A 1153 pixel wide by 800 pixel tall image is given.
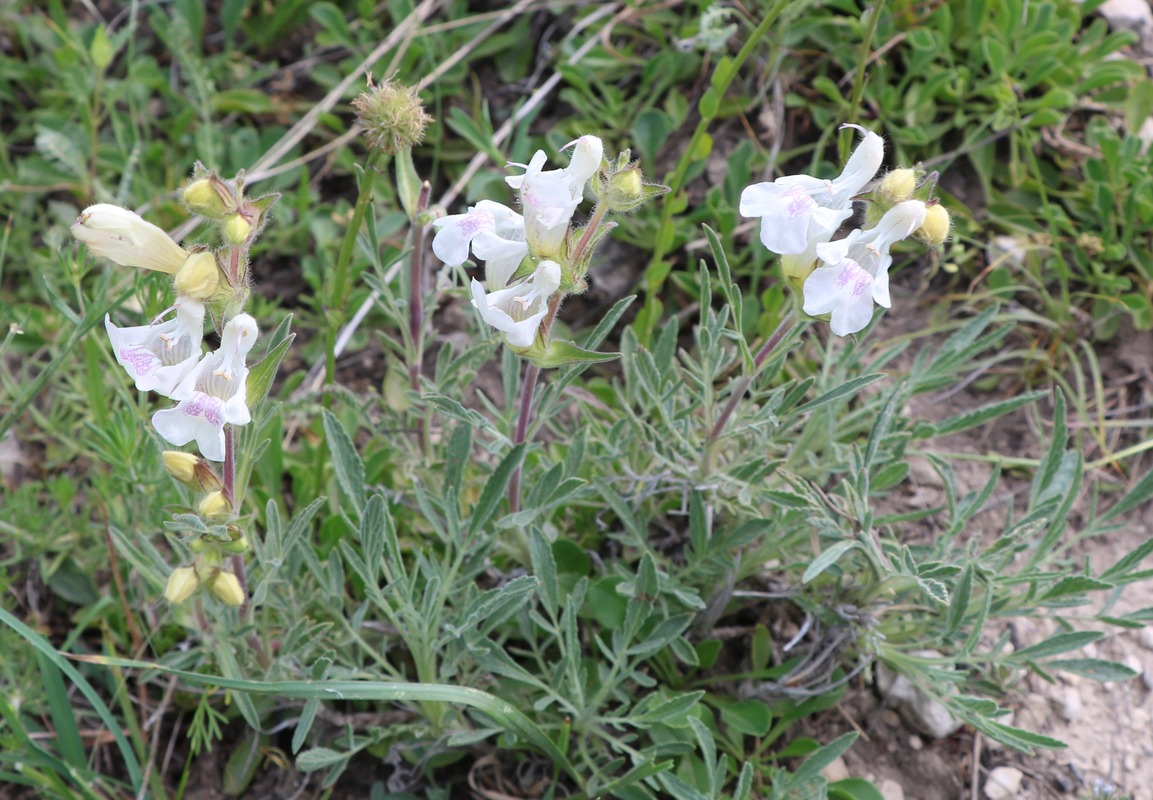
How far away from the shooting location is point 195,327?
171 centimetres

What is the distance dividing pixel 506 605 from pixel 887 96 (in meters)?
2.05

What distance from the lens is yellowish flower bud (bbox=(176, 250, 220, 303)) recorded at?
1.63 metres

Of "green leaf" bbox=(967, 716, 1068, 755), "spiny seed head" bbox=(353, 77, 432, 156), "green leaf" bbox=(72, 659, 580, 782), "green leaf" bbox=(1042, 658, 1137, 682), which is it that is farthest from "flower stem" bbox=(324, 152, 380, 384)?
"green leaf" bbox=(1042, 658, 1137, 682)

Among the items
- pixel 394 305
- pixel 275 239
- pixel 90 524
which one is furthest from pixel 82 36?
pixel 394 305

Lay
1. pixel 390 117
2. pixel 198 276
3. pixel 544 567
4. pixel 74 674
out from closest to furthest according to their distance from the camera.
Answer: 1. pixel 198 276
2. pixel 390 117
3. pixel 74 674
4. pixel 544 567

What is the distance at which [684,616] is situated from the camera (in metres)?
2.25

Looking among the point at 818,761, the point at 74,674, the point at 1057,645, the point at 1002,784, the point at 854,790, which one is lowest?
the point at 1002,784

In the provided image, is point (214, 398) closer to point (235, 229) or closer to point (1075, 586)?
point (235, 229)

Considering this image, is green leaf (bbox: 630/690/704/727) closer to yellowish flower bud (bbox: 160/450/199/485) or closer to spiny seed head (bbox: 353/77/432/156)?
yellowish flower bud (bbox: 160/450/199/485)

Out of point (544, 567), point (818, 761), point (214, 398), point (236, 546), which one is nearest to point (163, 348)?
point (214, 398)

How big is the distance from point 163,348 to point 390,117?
62 cm

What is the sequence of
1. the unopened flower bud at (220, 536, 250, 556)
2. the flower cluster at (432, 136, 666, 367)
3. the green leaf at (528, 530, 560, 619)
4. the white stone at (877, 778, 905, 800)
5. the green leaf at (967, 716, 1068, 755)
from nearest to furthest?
1. the flower cluster at (432, 136, 666, 367)
2. the unopened flower bud at (220, 536, 250, 556)
3. the green leaf at (967, 716, 1068, 755)
4. the green leaf at (528, 530, 560, 619)
5. the white stone at (877, 778, 905, 800)

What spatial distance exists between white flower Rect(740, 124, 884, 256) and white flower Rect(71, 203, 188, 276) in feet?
3.22

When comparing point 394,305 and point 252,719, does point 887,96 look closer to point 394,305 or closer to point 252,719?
point 394,305
